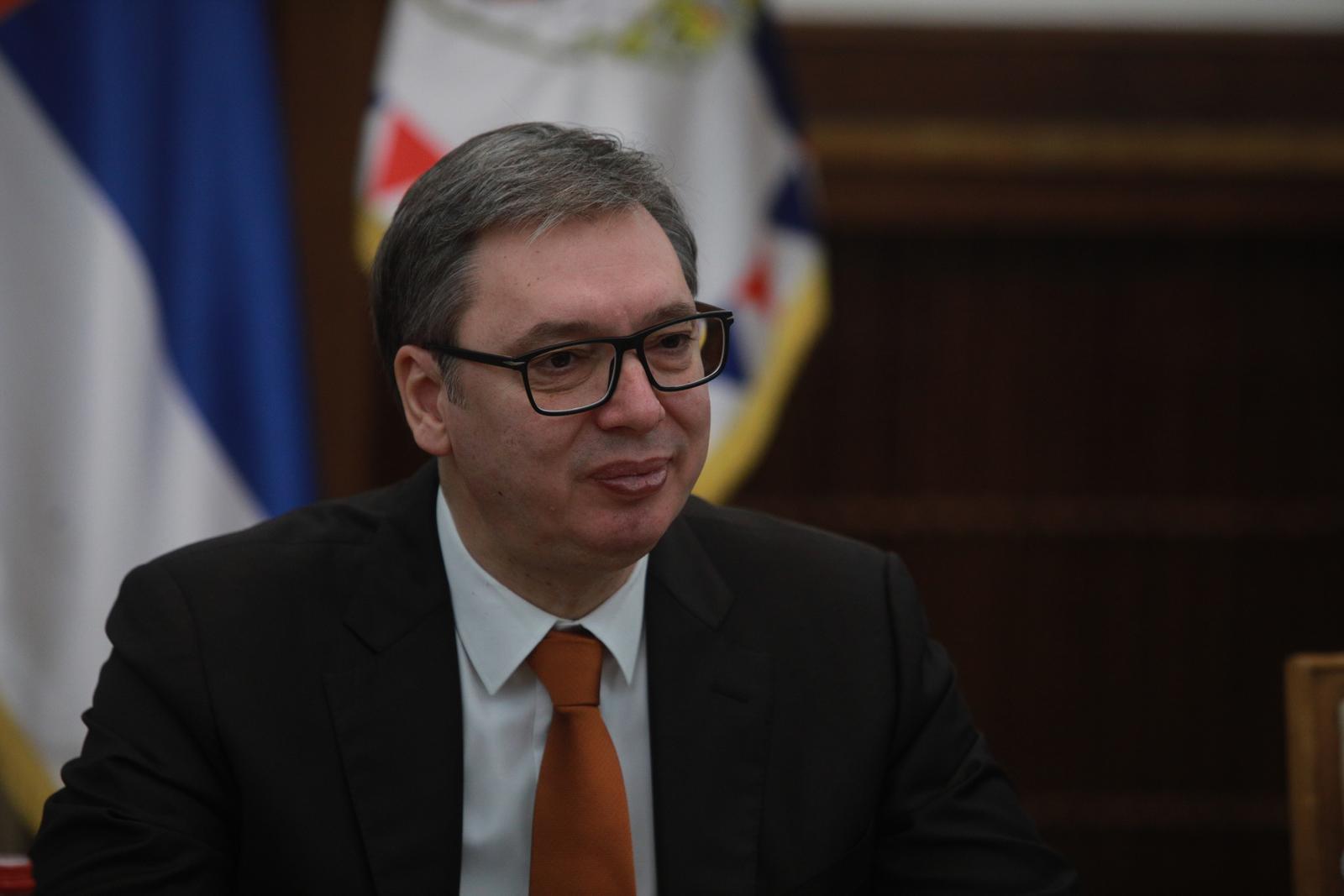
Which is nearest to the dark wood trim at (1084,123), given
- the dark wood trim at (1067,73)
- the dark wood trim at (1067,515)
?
the dark wood trim at (1067,73)

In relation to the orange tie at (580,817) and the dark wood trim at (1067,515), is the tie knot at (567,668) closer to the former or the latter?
the orange tie at (580,817)

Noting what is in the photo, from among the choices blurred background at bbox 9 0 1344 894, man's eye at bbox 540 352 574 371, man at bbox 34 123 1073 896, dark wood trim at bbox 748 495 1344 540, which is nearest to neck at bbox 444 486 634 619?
man at bbox 34 123 1073 896

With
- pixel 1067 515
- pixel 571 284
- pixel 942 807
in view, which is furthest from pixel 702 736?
pixel 1067 515

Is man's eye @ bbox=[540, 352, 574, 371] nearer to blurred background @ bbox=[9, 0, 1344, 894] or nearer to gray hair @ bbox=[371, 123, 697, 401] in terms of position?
gray hair @ bbox=[371, 123, 697, 401]

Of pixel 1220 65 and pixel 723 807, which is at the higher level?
pixel 1220 65

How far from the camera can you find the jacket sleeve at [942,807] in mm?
1658

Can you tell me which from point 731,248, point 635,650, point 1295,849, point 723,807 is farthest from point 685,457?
point 731,248

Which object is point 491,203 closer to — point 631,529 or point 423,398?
point 423,398

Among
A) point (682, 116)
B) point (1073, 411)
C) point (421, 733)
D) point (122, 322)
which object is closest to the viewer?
point (421, 733)

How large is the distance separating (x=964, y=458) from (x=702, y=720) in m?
2.13

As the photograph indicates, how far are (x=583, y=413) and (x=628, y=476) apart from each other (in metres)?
0.09

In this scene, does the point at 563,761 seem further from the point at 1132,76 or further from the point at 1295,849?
the point at 1132,76

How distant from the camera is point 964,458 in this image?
12.1ft

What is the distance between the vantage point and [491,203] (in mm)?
1560
